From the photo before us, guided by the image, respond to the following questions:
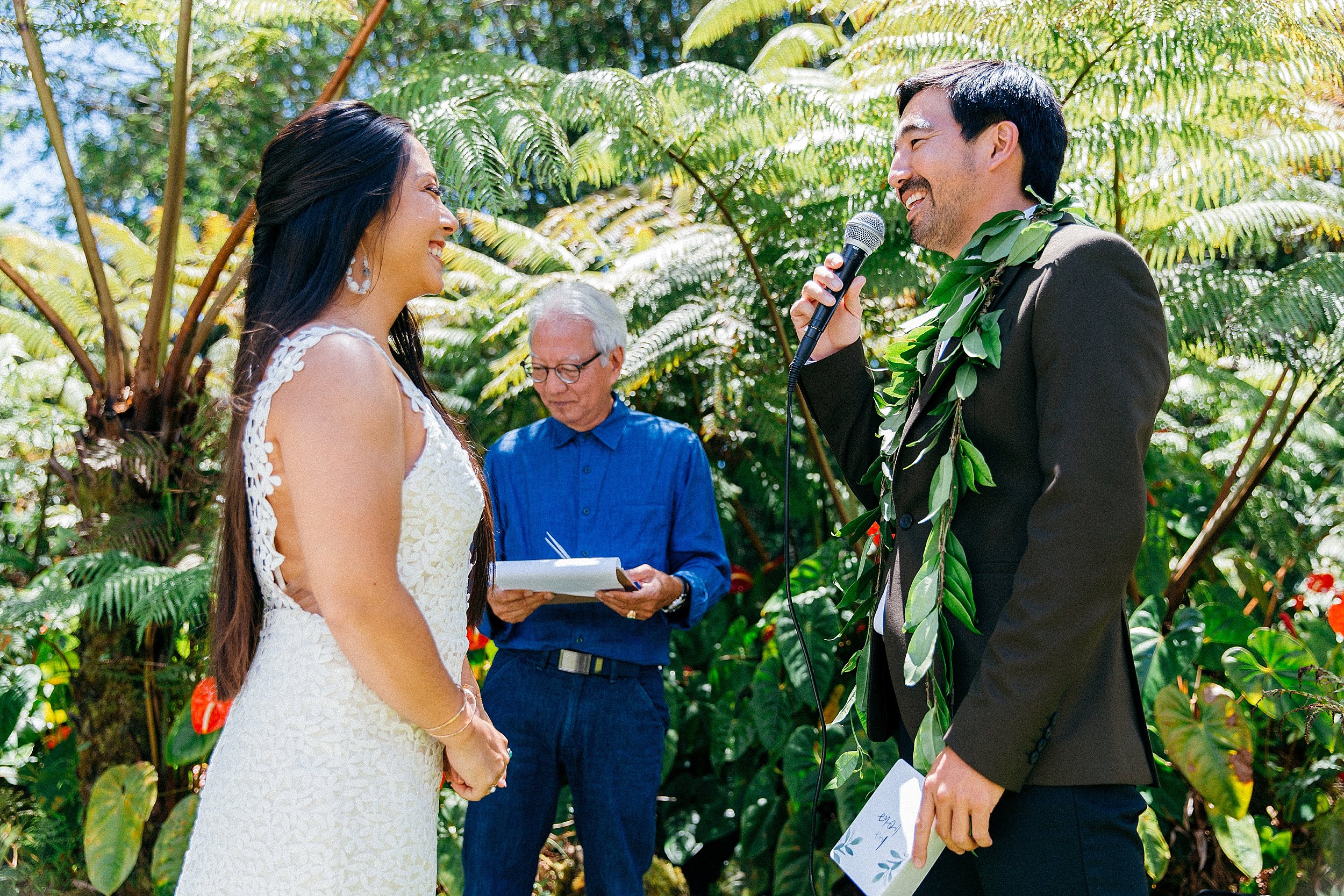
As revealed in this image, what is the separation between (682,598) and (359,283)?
4.12 feet

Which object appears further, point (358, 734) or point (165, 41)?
point (165, 41)

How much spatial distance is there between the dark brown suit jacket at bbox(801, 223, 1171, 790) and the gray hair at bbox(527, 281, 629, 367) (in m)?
1.26

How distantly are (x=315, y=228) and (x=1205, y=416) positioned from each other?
4790 mm

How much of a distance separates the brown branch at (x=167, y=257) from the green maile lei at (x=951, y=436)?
2847 mm

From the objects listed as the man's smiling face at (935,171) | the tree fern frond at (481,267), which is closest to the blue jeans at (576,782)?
the man's smiling face at (935,171)

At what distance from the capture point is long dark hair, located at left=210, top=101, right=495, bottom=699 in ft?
5.04

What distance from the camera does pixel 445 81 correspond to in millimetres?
3320

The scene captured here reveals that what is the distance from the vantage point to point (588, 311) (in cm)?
274

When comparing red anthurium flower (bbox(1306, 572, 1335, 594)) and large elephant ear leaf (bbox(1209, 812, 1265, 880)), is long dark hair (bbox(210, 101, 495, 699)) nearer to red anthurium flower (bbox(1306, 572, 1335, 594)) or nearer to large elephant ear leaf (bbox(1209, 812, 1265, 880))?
large elephant ear leaf (bbox(1209, 812, 1265, 880))

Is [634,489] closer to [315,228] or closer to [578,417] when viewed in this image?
[578,417]

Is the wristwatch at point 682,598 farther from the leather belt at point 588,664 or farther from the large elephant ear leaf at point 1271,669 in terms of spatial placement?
the large elephant ear leaf at point 1271,669

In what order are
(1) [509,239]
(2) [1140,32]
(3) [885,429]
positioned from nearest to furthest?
(3) [885,429] < (2) [1140,32] < (1) [509,239]

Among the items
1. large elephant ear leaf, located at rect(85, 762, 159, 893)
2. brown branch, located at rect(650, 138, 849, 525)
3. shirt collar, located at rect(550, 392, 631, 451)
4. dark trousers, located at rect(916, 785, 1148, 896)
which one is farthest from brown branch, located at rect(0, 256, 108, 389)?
dark trousers, located at rect(916, 785, 1148, 896)

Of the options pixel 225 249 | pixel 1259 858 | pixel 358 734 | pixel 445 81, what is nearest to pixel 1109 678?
pixel 358 734
